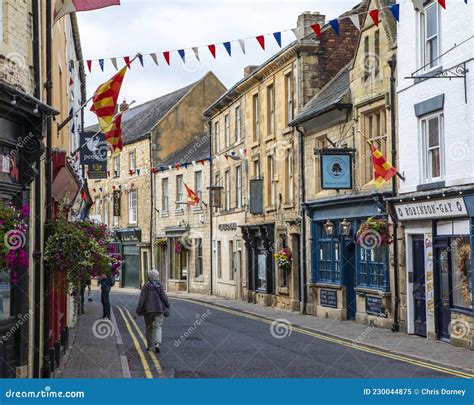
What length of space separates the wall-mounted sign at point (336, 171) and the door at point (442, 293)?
5.45 meters

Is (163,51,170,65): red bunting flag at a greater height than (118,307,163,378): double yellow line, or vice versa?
(163,51,170,65): red bunting flag

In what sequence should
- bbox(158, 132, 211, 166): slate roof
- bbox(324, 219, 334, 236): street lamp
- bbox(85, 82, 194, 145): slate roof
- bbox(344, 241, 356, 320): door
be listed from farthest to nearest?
bbox(85, 82, 194, 145): slate roof < bbox(158, 132, 211, 166): slate roof < bbox(324, 219, 334, 236): street lamp < bbox(344, 241, 356, 320): door

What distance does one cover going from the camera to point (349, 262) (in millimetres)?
26125

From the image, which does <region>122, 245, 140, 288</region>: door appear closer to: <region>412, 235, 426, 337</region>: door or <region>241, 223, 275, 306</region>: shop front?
<region>241, 223, 275, 306</region>: shop front

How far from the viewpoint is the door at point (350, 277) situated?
25.9 meters

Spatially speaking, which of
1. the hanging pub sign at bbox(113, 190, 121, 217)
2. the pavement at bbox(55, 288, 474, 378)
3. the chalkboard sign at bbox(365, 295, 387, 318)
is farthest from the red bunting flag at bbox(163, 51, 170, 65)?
the hanging pub sign at bbox(113, 190, 121, 217)

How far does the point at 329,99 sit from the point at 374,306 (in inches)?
287

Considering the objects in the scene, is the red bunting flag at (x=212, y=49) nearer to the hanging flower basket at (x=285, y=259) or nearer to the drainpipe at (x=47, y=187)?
the drainpipe at (x=47, y=187)

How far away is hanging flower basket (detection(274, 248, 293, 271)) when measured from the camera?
30.1 m

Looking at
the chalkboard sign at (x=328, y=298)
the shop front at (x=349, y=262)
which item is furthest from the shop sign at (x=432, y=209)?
the chalkboard sign at (x=328, y=298)

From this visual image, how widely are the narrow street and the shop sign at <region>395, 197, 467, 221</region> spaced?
3742 millimetres

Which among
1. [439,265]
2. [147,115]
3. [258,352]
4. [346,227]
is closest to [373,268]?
[346,227]

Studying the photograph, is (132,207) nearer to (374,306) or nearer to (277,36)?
(374,306)

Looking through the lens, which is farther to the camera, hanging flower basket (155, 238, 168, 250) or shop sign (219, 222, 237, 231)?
hanging flower basket (155, 238, 168, 250)
